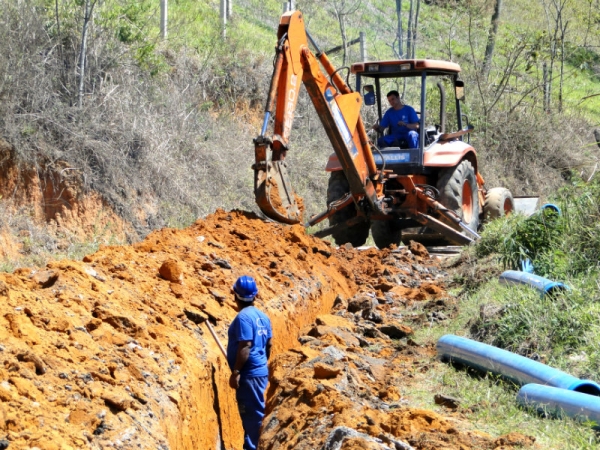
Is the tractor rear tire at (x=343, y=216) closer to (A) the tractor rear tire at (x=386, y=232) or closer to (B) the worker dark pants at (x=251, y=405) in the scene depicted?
(A) the tractor rear tire at (x=386, y=232)

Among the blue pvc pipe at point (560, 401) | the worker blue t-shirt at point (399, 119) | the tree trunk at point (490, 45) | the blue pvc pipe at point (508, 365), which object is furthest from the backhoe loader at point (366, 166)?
the tree trunk at point (490, 45)

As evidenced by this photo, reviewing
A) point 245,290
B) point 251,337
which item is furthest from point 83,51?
point 251,337

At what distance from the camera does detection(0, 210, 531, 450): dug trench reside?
4.61 meters

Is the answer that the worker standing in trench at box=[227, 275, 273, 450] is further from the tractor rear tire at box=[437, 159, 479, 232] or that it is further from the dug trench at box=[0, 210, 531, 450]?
the tractor rear tire at box=[437, 159, 479, 232]

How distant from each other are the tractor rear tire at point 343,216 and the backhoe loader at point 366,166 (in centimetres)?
2

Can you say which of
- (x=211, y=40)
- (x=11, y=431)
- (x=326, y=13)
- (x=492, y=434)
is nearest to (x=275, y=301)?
(x=492, y=434)

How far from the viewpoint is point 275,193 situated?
31.4 feet

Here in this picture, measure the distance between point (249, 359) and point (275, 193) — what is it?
155 inches

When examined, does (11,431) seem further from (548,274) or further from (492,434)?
(548,274)

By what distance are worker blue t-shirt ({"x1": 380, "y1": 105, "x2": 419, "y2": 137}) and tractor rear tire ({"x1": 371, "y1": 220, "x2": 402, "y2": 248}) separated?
1.54 metres

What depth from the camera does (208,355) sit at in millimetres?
6543

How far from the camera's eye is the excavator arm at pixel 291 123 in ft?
30.9

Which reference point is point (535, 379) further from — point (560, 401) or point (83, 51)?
point (83, 51)

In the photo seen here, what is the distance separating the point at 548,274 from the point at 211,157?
26.9 feet
